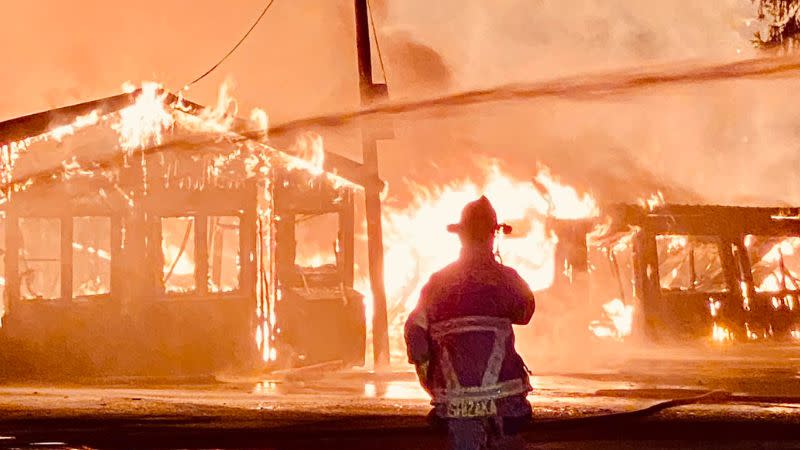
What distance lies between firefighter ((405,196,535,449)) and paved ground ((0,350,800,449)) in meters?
3.67

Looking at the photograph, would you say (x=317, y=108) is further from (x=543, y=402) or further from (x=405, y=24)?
(x=543, y=402)

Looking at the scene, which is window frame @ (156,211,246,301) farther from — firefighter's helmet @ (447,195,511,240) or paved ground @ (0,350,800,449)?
firefighter's helmet @ (447,195,511,240)

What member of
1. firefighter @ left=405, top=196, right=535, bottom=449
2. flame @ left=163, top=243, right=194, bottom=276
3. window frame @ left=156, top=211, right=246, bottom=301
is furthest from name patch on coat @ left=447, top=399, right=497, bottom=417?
flame @ left=163, top=243, right=194, bottom=276

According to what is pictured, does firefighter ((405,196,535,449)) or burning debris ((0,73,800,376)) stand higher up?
burning debris ((0,73,800,376))

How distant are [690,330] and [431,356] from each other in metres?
23.2

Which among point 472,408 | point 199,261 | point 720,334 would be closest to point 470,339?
point 472,408

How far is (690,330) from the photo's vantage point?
88.4ft

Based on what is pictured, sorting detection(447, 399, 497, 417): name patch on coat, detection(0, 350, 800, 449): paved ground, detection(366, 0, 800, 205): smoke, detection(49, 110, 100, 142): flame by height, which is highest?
detection(366, 0, 800, 205): smoke

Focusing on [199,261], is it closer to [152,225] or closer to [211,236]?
[152,225]

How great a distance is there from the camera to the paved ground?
8961 mm

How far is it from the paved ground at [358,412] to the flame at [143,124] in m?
4.17

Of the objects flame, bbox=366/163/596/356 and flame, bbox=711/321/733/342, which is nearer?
flame, bbox=366/163/596/356

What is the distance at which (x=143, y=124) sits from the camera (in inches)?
679

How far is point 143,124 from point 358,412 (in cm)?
829
